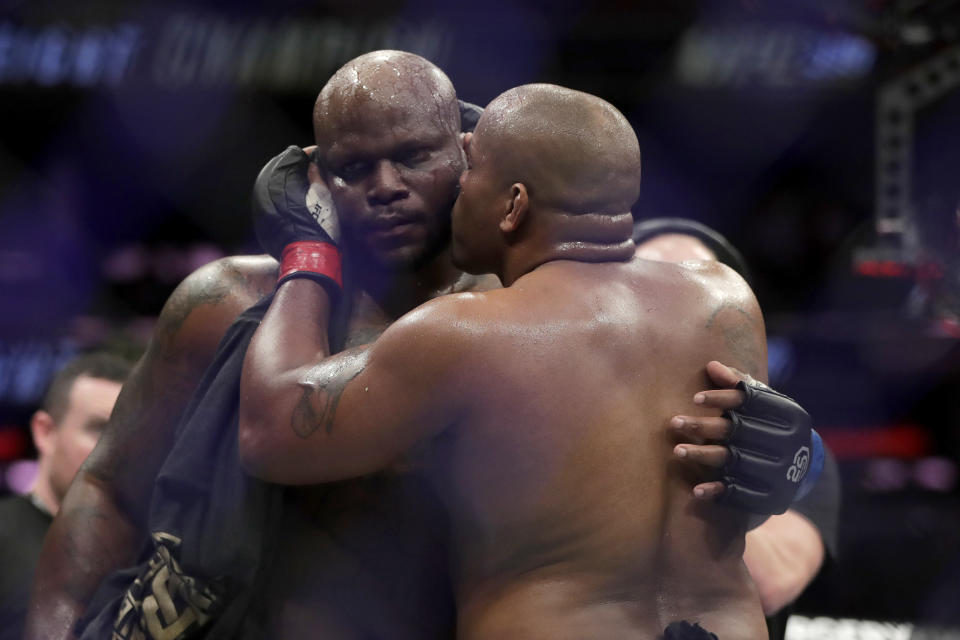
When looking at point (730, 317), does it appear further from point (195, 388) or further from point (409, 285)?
point (195, 388)

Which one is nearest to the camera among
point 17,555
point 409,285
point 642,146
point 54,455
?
point 409,285

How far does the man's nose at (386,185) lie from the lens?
5.17 ft

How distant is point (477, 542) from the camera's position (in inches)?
55.1

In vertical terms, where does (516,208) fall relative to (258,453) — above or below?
above

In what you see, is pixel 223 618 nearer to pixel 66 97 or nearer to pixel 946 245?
pixel 66 97

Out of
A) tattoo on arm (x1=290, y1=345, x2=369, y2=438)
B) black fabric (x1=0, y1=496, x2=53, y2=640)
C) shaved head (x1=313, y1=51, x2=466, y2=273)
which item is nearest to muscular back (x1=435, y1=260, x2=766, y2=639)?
tattoo on arm (x1=290, y1=345, x2=369, y2=438)

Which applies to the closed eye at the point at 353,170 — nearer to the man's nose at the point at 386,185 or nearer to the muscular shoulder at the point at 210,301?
the man's nose at the point at 386,185

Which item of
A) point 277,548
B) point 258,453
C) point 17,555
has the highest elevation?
point 258,453

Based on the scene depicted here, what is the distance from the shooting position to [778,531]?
7.52ft

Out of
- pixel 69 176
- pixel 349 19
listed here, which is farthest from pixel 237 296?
pixel 69 176

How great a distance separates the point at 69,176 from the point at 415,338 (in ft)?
8.49

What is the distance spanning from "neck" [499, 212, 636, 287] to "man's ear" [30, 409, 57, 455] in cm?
187

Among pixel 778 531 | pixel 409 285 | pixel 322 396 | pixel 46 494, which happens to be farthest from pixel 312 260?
pixel 46 494

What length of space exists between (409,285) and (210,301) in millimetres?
313
